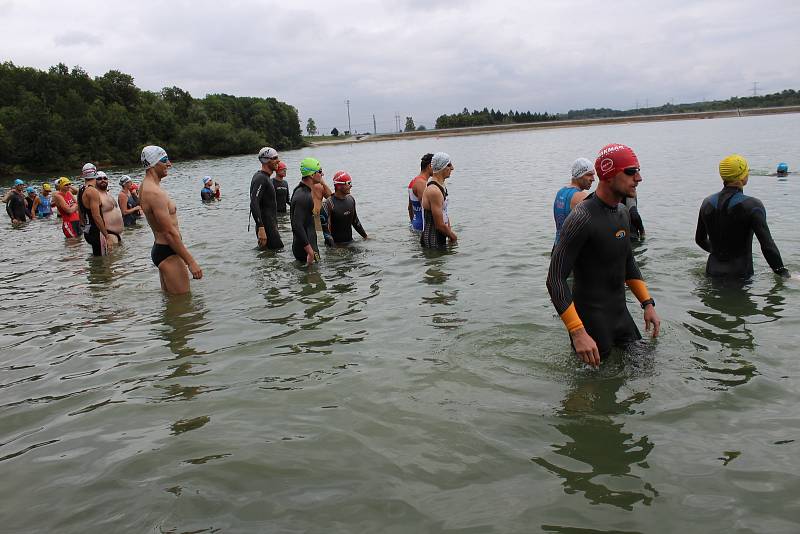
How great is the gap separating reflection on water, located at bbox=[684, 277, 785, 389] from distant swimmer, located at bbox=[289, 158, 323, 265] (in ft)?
19.3

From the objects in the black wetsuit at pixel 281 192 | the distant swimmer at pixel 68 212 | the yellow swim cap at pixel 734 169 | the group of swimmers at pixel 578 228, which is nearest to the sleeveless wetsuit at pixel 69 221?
the distant swimmer at pixel 68 212

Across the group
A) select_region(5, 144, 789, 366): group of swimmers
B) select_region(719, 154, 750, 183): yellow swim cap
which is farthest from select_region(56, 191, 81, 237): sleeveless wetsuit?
select_region(719, 154, 750, 183): yellow swim cap

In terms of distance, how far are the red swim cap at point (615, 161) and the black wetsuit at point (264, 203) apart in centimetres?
713

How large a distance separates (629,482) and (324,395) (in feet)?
8.43

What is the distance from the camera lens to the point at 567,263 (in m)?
4.41

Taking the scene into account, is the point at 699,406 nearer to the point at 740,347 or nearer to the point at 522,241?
the point at 740,347

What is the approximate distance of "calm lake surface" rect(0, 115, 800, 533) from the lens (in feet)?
11.4

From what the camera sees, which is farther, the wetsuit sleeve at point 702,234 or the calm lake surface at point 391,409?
the wetsuit sleeve at point 702,234

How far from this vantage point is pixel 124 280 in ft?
32.6

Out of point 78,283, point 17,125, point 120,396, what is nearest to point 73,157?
point 17,125

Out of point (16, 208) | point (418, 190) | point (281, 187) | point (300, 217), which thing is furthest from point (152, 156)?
point (16, 208)

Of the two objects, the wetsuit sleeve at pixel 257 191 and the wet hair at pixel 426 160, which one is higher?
the wet hair at pixel 426 160

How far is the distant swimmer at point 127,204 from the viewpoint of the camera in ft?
57.4

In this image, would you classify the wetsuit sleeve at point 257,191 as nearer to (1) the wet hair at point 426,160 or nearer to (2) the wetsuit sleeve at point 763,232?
(1) the wet hair at point 426,160
